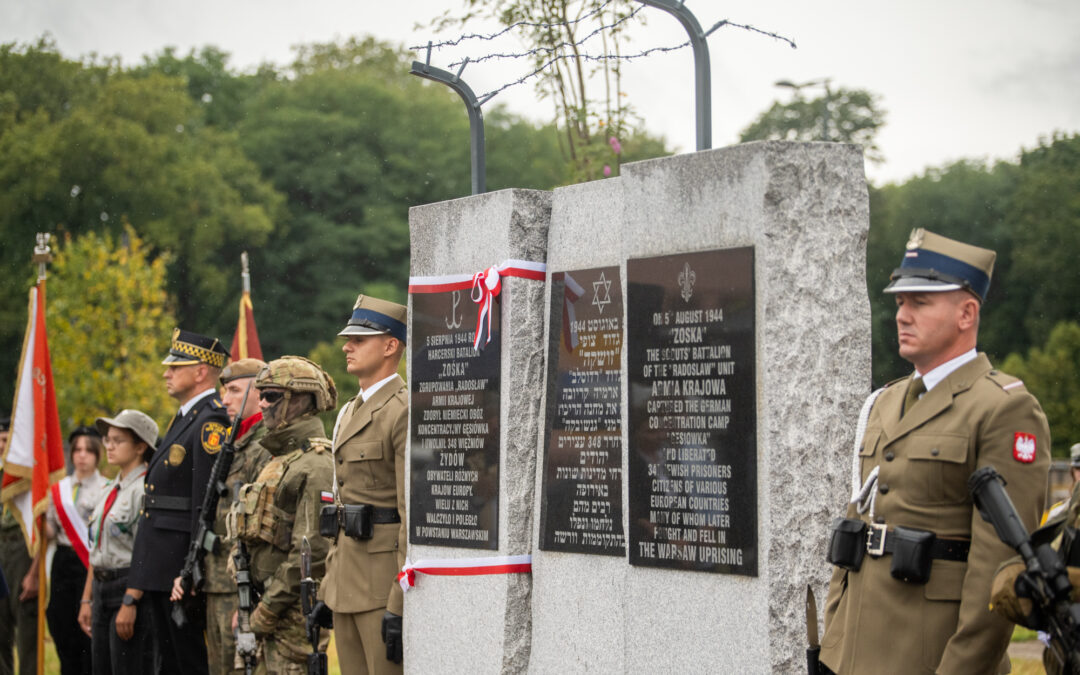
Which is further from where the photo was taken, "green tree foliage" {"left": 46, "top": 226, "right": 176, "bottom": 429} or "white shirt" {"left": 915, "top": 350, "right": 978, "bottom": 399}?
"green tree foliage" {"left": 46, "top": 226, "right": 176, "bottom": 429}

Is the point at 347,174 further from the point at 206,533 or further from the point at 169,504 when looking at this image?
the point at 206,533

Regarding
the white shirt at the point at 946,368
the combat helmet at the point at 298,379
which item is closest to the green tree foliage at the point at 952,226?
the combat helmet at the point at 298,379

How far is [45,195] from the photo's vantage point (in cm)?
3403

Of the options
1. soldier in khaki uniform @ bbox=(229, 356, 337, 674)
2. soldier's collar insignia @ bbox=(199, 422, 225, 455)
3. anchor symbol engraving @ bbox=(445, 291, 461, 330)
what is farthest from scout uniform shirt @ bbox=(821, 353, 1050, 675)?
soldier's collar insignia @ bbox=(199, 422, 225, 455)

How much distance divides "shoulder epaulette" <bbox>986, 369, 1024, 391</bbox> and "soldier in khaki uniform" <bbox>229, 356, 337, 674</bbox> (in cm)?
394

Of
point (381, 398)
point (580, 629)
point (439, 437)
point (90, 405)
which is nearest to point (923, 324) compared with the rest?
point (580, 629)

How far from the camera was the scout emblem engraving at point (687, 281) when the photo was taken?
4.96m

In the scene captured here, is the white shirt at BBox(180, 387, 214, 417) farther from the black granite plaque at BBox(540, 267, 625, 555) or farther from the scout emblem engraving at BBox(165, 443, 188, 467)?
the black granite plaque at BBox(540, 267, 625, 555)

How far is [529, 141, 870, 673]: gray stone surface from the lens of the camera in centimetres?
463

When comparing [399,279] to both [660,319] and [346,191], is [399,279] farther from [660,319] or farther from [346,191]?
[660,319]

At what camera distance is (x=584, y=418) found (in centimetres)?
562

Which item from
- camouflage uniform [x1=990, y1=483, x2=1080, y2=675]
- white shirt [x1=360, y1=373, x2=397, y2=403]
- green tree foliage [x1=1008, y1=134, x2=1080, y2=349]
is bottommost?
camouflage uniform [x1=990, y1=483, x2=1080, y2=675]

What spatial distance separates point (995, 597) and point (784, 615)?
947mm

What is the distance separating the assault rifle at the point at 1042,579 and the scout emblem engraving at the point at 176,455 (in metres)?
5.90
